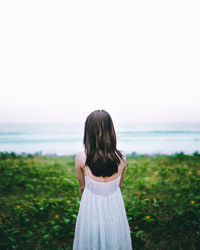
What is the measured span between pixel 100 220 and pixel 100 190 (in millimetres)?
352

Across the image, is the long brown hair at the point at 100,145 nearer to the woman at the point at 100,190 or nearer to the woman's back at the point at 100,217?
the woman at the point at 100,190

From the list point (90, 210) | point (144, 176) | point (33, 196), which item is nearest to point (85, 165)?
point (90, 210)

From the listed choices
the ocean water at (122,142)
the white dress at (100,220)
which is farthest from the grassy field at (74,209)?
the ocean water at (122,142)

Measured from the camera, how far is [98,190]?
1843mm

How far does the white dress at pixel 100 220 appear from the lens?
6.10 ft

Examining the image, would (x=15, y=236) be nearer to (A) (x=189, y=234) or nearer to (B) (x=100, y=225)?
(B) (x=100, y=225)

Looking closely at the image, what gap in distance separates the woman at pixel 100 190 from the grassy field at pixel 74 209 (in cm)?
107

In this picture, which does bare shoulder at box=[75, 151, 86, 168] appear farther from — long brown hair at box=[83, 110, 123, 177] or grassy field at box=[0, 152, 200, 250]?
grassy field at box=[0, 152, 200, 250]

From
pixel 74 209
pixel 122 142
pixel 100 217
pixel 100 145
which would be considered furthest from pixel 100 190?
pixel 122 142

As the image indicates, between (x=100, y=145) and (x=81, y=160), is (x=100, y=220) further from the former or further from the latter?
(x=100, y=145)

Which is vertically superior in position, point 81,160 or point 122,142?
point 81,160

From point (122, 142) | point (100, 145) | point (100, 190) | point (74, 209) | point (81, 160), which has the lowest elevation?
point (122, 142)

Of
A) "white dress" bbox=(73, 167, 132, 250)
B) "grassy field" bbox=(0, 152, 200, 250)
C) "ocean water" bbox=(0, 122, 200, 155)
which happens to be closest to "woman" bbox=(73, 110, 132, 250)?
"white dress" bbox=(73, 167, 132, 250)

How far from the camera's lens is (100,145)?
1790 millimetres
